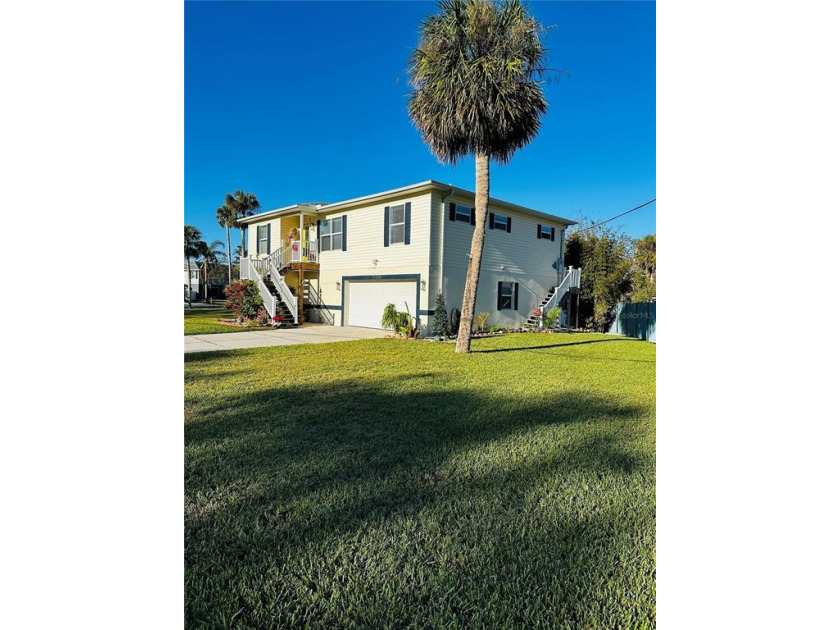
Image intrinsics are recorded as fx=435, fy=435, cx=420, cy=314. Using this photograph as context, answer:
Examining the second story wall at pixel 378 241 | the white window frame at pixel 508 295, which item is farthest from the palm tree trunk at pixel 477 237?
→ the white window frame at pixel 508 295

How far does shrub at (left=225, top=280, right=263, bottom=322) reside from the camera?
14375 millimetres

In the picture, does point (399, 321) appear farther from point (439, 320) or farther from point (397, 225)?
point (397, 225)

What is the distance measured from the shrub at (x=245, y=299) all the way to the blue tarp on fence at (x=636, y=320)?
12311mm

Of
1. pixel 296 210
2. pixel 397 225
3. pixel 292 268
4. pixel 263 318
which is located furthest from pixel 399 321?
pixel 296 210

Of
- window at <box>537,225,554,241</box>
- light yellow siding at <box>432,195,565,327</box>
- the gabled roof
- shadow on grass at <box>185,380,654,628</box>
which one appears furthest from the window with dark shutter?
shadow on grass at <box>185,380,654,628</box>

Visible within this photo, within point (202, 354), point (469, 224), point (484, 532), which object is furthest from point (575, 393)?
point (469, 224)

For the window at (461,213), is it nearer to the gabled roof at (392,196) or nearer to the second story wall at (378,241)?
the gabled roof at (392,196)

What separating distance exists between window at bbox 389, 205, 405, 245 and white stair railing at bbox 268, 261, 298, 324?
3.90 metres

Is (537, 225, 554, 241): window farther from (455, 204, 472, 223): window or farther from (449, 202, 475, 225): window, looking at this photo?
(455, 204, 472, 223): window
